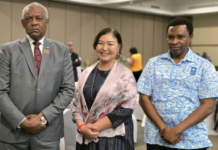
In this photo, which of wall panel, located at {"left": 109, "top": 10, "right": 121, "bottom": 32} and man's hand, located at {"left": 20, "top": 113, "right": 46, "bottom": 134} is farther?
wall panel, located at {"left": 109, "top": 10, "right": 121, "bottom": 32}

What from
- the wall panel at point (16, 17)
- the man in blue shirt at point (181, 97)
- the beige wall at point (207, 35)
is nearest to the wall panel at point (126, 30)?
the beige wall at point (207, 35)

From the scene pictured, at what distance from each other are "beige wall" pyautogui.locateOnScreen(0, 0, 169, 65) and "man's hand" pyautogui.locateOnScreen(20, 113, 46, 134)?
25.8 ft

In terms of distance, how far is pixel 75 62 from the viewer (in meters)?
6.93

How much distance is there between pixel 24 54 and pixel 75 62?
508cm

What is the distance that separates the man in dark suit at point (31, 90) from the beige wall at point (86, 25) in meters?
7.72

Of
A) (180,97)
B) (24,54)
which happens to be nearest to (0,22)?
(24,54)

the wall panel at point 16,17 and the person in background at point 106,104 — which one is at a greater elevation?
the wall panel at point 16,17

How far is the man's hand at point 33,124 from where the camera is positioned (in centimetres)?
179

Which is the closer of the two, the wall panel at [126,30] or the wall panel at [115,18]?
the wall panel at [115,18]

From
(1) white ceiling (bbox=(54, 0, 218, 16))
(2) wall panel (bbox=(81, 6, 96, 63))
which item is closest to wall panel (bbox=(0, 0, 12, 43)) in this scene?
(1) white ceiling (bbox=(54, 0, 218, 16))

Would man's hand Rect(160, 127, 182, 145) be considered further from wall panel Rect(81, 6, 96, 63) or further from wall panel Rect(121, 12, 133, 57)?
wall panel Rect(121, 12, 133, 57)

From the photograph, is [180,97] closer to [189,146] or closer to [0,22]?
[189,146]

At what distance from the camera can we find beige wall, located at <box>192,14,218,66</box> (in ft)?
40.6

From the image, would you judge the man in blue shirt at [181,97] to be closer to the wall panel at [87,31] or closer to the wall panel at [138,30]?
the wall panel at [87,31]
